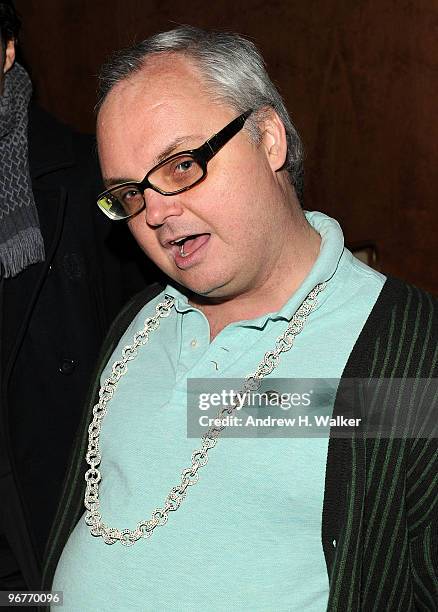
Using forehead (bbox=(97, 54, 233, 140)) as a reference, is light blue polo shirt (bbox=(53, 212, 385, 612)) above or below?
below

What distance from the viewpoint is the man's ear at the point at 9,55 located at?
6.37ft

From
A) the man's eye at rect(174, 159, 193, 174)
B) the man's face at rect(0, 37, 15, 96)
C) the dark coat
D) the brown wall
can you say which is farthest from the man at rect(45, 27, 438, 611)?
the brown wall

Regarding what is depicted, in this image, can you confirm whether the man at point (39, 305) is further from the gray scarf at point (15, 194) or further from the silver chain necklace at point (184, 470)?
the silver chain necklace at point (184, 470)

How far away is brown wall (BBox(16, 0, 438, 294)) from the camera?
2.54m

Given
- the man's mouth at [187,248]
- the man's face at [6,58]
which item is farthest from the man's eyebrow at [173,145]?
the man's face at [6,58]

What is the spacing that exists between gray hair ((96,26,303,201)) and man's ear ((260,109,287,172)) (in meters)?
0.02

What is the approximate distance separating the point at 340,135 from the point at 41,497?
156 cm

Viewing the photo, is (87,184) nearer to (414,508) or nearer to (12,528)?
(12,528)

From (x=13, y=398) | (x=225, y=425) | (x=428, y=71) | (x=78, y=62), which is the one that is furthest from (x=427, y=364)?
(x=78, y=62)

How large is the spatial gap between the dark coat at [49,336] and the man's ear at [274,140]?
2.08 ft

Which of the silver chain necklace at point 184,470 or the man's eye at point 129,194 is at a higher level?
the man's eye at point 129,194

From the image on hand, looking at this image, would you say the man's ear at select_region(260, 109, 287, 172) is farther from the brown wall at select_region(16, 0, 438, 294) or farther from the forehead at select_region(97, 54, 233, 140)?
the brown wall at select_region(16, 0, 438, 294)

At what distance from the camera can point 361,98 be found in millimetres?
2682

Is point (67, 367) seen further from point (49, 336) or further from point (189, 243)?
point (189, 243)
